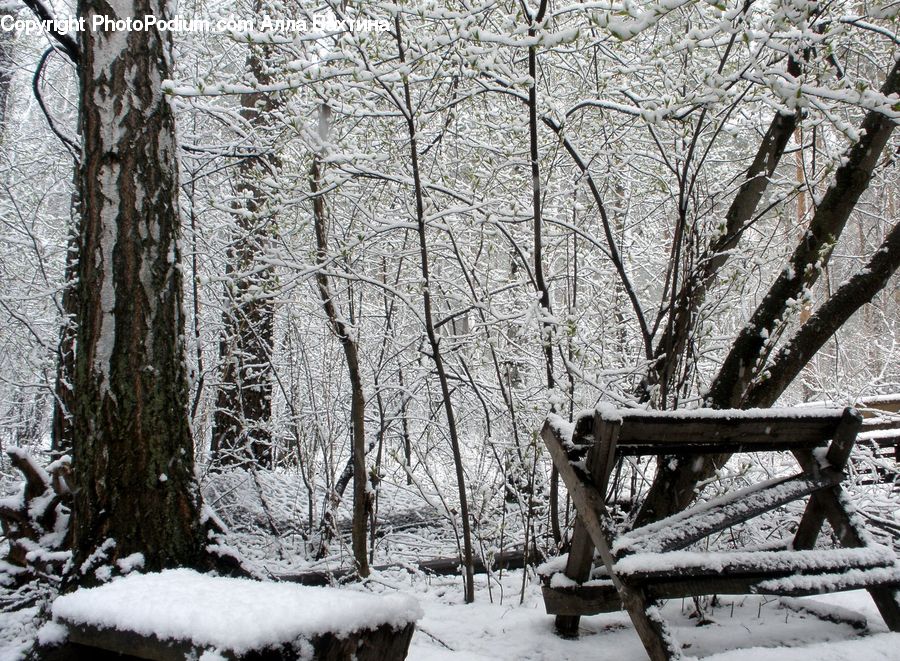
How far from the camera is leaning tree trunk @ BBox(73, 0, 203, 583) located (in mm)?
3191

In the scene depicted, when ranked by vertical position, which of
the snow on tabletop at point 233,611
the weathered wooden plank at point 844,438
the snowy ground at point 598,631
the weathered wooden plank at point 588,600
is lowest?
the snowy ground at point 598,631

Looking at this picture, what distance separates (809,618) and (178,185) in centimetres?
403

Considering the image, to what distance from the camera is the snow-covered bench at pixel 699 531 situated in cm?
255

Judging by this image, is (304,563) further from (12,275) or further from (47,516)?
(12,275)

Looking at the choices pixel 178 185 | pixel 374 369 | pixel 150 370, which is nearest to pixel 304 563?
pixel 374 369

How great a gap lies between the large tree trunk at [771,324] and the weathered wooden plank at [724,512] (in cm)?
55

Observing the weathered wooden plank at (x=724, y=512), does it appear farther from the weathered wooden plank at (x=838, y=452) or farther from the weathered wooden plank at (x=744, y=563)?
the weathered wooden plank at (x=744, y=563)

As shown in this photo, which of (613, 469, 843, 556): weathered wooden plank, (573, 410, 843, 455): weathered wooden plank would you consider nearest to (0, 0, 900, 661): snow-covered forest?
(613, 469, 843, 556): weathered wooden plank

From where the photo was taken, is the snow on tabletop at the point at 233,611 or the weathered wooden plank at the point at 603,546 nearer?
the snow on tabletop at the point at 233,611

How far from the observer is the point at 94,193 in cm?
342

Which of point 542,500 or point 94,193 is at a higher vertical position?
point 94,193

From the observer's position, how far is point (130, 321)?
11.0 feet

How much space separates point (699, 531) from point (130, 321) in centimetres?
293

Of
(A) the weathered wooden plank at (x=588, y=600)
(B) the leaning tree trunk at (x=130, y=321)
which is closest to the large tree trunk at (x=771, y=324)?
(A) the weathered wooden plank at (x=588, y=600)
